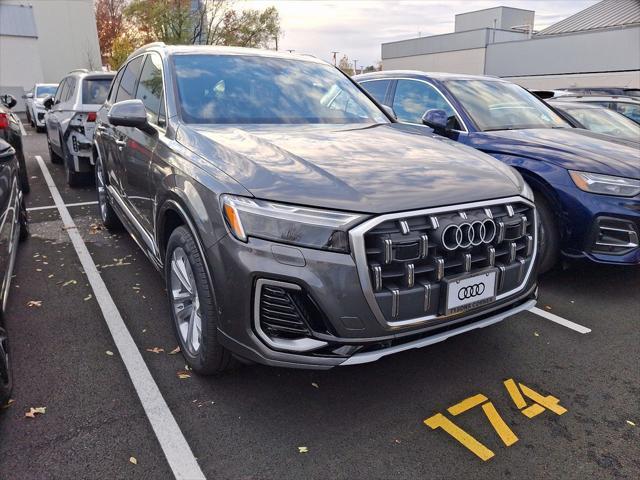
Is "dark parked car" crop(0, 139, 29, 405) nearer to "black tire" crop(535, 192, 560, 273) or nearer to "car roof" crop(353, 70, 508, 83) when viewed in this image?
Answer: "black tire" crop(535, 192, 560, 273)

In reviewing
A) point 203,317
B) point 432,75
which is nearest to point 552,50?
point 432,75

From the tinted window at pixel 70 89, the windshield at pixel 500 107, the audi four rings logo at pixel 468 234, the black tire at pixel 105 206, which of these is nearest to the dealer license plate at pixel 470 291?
the audi four rings logo at pixel 468 234

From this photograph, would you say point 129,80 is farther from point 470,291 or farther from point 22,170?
point 470,291

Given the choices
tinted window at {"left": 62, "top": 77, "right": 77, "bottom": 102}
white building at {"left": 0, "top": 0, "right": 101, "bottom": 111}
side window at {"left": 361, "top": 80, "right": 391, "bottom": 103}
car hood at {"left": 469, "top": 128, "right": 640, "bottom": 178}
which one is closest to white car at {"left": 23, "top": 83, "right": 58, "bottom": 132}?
tinted window at {"left": 62, "top": 77, "right": 77, "bottom": 102}

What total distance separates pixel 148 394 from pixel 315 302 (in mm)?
1199

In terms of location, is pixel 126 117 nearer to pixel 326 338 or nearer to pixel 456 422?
pixel 326 338

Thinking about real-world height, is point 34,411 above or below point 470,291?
below

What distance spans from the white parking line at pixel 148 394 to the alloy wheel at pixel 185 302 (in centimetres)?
30

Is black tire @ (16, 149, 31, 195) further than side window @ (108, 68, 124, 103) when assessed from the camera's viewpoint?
Yes

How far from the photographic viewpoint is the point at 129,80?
177 inches

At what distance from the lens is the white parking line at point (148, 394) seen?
2.21m

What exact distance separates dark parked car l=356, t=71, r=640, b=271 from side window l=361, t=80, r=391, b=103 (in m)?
0.91

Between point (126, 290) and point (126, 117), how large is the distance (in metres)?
1.54

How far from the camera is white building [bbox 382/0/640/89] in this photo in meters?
30.9
